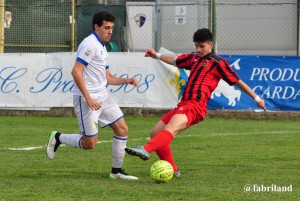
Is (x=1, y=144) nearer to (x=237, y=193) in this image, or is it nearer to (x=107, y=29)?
(x=107, y=29)

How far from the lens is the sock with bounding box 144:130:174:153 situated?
33.6ft

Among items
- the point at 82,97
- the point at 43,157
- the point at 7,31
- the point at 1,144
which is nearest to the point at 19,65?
the point at 7,31

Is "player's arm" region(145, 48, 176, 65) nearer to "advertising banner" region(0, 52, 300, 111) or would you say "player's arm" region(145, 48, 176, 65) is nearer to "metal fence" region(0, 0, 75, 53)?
"advertising banner" region(0, 52, 300, 111)

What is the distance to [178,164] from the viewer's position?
12469 mm

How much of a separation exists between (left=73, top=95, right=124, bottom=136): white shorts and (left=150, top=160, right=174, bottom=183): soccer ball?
0.97m

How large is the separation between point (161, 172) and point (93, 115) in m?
1.18

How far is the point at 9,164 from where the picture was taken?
12164 millimetres

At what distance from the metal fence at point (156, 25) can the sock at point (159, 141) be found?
41.8ft

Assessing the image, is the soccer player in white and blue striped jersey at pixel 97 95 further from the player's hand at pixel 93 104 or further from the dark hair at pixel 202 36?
the dark hair at pixel 202 36

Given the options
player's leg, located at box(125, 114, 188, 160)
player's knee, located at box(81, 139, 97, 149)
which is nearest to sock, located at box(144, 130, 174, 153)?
player's leg, located at box(125, 114, 188, 160)

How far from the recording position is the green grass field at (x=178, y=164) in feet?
30.6

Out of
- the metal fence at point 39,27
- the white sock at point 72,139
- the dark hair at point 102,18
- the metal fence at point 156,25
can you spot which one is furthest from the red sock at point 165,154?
the metal fence at point 39,27

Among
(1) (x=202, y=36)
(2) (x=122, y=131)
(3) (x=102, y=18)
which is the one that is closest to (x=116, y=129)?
(2) (x=122, y=131)

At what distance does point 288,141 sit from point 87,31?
1010 cm
